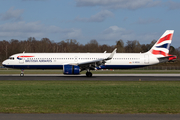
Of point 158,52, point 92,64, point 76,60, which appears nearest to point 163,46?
point 158,52

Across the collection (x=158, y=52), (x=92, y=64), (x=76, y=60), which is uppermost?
(x=158, y=52)

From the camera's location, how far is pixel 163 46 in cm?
3959

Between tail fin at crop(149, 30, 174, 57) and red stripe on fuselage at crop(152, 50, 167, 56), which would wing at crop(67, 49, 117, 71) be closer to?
red stripe on fuselage at crop(152, 50, 167, 56)

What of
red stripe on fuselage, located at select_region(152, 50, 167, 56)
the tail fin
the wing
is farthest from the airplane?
the tail fin

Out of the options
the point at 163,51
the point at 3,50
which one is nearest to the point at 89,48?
the point at 3,50

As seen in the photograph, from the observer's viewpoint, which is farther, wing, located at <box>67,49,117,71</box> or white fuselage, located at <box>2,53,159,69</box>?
white fuselage, located at <box>2,53,159,69</box>

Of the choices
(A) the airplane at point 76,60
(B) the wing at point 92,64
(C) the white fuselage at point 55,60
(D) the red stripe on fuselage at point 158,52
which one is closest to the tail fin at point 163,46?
(D) the red stripe on fuselage at point 158,52

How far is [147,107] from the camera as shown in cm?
1142

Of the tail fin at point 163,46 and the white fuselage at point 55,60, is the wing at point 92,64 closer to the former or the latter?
the white fuselage at point 55,60

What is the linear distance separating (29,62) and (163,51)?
2222cm

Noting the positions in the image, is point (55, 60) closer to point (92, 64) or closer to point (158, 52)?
point (92, 64)

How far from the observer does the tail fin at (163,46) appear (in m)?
39.4

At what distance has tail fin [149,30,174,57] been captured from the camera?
39.4 metres

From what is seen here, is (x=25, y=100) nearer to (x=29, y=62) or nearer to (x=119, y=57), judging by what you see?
(x=29, y=62)
